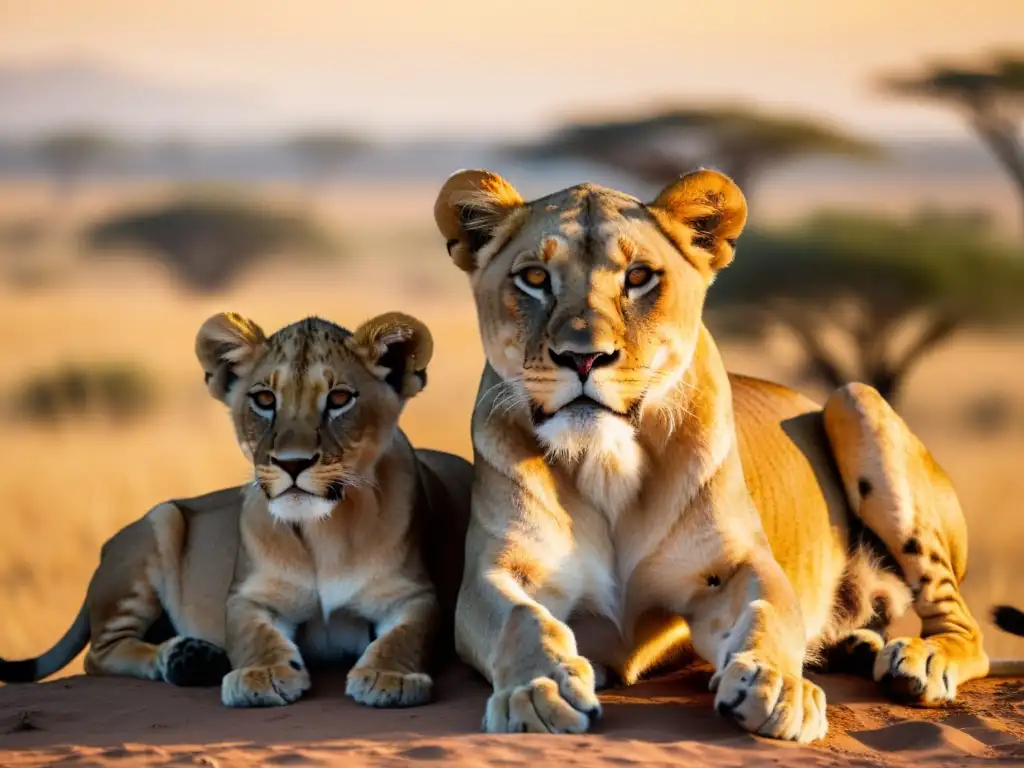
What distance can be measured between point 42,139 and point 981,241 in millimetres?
15599

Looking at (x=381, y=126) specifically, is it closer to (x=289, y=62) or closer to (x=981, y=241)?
(x=289, y=62)

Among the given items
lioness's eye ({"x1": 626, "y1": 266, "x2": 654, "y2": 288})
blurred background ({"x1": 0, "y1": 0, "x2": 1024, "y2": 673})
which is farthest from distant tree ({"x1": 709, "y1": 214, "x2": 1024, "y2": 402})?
lioness's eye ({"x1": 626, "y1": 266, "x2": 654, "y2": 288})

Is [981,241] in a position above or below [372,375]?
above

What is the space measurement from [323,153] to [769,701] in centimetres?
2814

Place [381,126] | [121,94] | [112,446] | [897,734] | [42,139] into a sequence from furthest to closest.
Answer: [121,94] < [381,126] < [42,139] < [112,446] < [897,734]

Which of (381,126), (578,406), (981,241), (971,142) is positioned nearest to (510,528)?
(578,406)

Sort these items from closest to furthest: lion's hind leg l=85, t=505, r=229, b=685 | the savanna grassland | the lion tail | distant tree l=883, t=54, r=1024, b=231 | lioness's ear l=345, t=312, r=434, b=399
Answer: lioness's ear l=345, t=312, r=434, b=399, lion's hind leg l=85, t=505, r=229, b=685, the lion tail, the savanna grassland, distant tree l=883, t=54, r=1024, b=231

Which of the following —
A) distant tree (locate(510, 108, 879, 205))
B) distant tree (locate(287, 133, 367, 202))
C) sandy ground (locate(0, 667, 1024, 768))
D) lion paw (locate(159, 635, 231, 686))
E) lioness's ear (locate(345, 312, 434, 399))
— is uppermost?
distant tree (locate(287, 133, 367, 202))

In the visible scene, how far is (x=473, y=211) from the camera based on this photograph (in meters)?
5.19

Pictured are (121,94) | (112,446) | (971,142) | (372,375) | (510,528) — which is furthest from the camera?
(121,94)

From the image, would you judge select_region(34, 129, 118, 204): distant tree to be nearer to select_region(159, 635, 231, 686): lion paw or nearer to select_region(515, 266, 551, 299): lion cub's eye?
select_region(159, 635, 231, 686): lion paw

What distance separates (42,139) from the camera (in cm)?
2773

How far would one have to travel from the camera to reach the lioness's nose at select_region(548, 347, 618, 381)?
456 centimetres

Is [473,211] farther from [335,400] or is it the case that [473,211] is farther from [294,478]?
[294,478]
